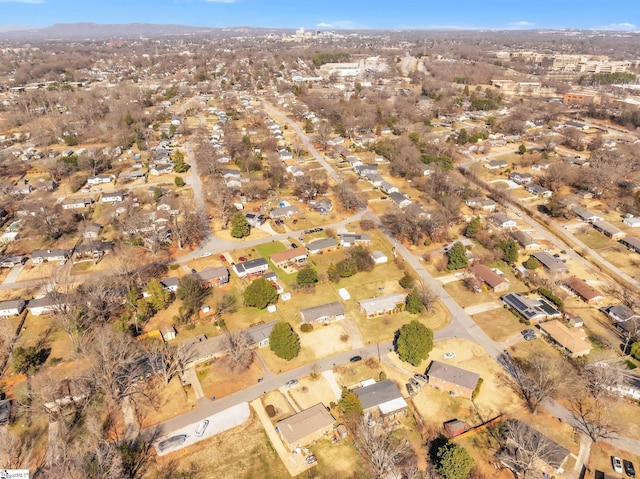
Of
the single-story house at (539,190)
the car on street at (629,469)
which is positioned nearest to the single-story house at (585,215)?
the single-story house at (539,190)

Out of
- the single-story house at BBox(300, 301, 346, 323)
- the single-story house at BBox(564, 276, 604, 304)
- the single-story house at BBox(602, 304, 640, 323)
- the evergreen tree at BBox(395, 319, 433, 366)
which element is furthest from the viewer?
the single-story house at BBox(564, 276, 604, 304)

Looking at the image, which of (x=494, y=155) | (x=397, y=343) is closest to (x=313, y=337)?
(x=397, y=343)

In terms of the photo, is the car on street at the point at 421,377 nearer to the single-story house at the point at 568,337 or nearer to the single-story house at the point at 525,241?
the single-story house at the point at 568,337

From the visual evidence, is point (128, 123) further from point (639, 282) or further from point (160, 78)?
point (639, 282)

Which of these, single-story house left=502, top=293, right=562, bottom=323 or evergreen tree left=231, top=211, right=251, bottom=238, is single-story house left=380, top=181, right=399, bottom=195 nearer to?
evergreen tree left=231, top=211, right=251, bottom=238

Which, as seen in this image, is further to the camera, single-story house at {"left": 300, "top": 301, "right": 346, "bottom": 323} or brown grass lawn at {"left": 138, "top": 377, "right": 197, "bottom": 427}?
single-story house at {"left": 300, "top": 301, "right": 346, "bottom": 323}

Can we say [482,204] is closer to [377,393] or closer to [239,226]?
[239,226]

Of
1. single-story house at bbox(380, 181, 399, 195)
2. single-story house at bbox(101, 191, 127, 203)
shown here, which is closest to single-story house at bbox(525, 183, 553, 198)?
single-story house at bbox(380, 181, 399, 195)
